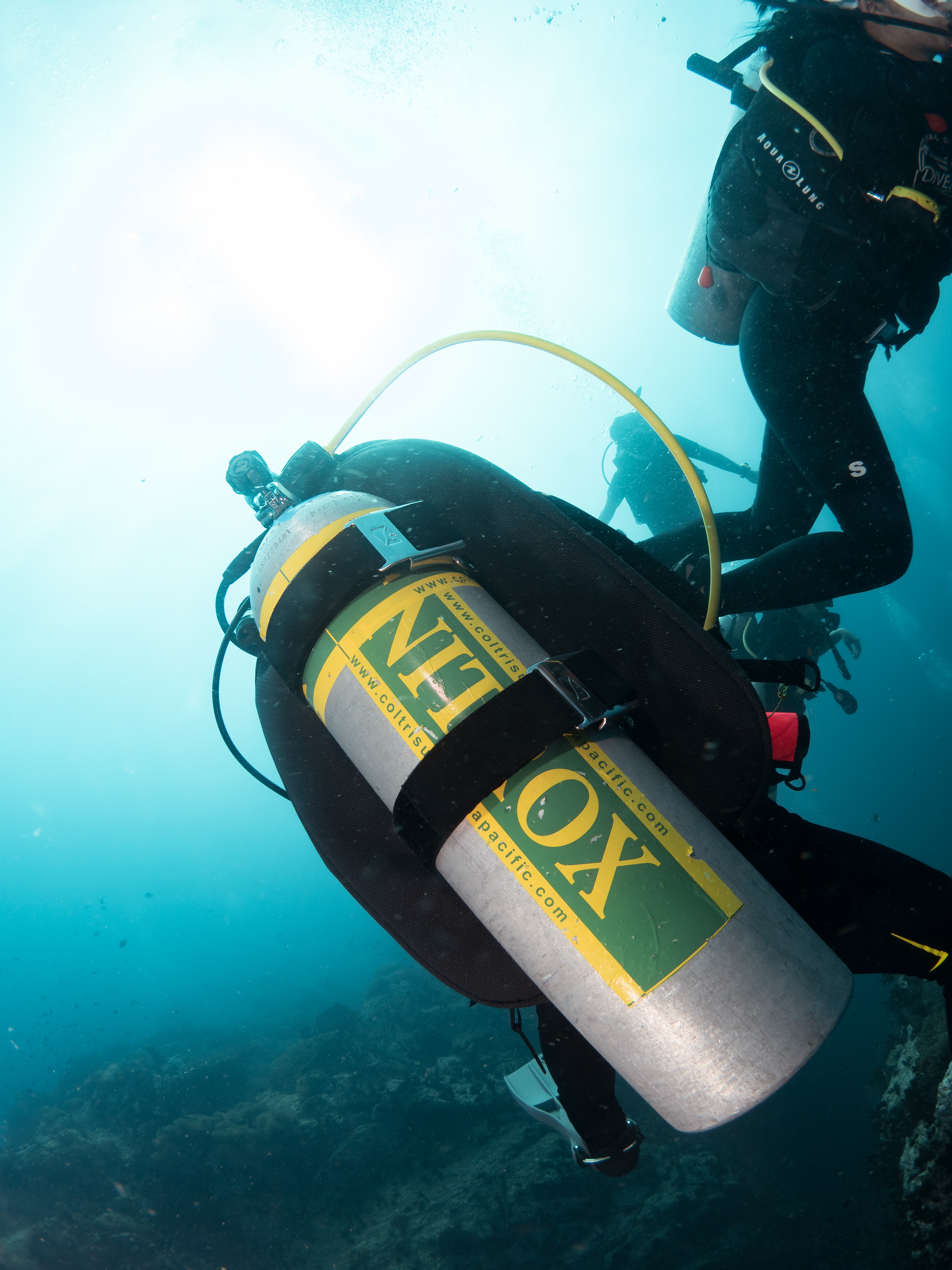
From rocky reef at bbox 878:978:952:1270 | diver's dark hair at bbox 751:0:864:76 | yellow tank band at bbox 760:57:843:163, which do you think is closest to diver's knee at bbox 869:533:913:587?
yellow tank band at bbox 760:57:843:163

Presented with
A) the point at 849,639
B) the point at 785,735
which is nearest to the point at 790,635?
the point at 849,639

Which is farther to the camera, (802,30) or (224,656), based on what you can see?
(224,656)

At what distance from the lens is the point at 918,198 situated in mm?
1666

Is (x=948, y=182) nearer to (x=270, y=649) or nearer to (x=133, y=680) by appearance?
(x=270, y=649)

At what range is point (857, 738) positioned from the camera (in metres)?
43.9

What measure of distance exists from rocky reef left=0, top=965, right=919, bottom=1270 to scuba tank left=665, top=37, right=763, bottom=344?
8.20 metres

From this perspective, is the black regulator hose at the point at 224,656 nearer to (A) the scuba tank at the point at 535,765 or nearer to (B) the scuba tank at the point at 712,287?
(A) the scuba tank at the point at 535,765

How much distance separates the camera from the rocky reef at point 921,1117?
4160mm

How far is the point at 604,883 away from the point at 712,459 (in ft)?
25.5

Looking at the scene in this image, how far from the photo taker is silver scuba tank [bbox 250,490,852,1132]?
40.7 inches

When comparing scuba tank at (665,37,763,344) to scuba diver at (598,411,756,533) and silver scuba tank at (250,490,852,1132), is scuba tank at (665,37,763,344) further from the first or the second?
scuba diver at (598,411,756,533)

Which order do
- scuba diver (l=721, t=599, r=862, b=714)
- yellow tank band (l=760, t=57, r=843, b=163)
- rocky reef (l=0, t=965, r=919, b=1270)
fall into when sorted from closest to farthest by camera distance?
yellow tank band (l=760, t=57, r=843, b=163) → rocky reef (l=0, t=965, r=919, b=1270) → scuba diver (l=721, t=599, r=862, b=714)

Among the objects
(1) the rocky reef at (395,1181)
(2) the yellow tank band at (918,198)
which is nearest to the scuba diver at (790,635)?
(2) the yellow tank band at (918,198)

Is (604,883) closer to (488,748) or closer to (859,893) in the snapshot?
(488,748)
